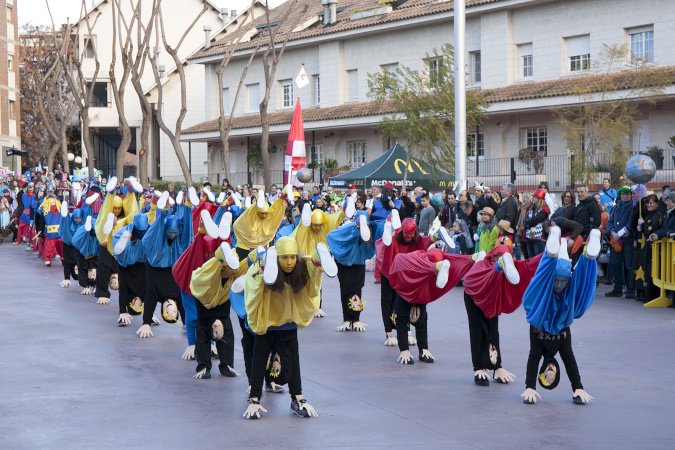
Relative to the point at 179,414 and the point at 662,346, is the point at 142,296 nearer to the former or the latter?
the point at 179,414

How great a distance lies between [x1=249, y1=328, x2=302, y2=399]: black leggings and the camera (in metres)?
7.45

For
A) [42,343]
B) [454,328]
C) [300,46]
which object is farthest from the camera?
[300,46]

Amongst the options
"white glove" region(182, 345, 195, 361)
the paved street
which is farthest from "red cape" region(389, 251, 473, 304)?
"white glove" region(182, 345, 195, 361)

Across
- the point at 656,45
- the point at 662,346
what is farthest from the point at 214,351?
the point at 656,45

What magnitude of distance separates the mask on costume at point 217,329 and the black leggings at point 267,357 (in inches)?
56.5

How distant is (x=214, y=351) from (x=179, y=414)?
263cm

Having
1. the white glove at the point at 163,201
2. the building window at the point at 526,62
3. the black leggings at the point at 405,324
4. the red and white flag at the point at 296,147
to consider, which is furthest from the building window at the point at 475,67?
the black leggings at the point at 405,324

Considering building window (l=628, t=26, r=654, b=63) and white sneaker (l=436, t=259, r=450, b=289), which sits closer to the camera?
white sneaker (l=436, t=259, r=450, b=289)

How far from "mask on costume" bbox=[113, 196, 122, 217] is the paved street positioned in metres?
1.79

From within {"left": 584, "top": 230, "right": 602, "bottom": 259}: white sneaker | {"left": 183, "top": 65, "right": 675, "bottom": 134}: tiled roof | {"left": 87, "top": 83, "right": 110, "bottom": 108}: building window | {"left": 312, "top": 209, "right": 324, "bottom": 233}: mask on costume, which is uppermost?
{"left": 87, "top": 83, "right": 110, "bottom": 108}: building window

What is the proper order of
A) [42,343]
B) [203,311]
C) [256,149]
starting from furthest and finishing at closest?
[256,149] < [42,343] < [203,311]

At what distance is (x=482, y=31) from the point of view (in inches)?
1241

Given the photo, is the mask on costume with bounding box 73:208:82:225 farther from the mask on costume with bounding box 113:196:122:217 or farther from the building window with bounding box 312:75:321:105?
the building window with bounding box 312:75:321:105

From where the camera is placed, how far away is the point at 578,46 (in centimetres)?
2934
